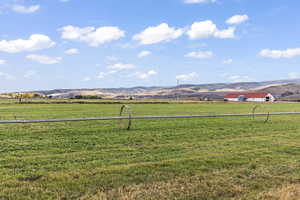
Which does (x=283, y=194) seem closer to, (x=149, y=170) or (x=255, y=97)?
(x=149, y=170)

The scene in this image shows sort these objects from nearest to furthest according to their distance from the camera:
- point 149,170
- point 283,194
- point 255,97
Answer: point 283,194 → point 149,170 → point 255,97

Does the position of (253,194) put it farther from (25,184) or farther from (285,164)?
(25,184)

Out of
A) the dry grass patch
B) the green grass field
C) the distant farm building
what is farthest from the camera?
the distant farm building

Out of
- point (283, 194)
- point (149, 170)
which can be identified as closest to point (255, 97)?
point (149, 170)

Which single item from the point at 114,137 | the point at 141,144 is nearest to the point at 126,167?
the point at 141,144

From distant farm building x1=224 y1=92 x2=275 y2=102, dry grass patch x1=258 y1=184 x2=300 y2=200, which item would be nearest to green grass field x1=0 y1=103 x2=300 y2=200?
dry grass patch x1=258 y1=184 x2=300 y2=200

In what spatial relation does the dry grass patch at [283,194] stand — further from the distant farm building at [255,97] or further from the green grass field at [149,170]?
the distant farm building at [255,97]

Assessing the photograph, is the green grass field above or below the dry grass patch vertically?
above

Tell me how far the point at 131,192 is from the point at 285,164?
13.1 ft

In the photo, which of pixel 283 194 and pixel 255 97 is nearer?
pixel 283 194

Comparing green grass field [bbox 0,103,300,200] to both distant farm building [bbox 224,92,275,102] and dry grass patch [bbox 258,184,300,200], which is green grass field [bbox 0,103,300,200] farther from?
distant farm building [bbox 224,92,275,102]

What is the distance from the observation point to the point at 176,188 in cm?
474

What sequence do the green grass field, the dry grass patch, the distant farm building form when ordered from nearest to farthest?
1. the dry grass patch
2. the green grass field
3. the distant farm building

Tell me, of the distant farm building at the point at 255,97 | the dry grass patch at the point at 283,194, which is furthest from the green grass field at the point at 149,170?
the distant farm building at the point at 255,97
